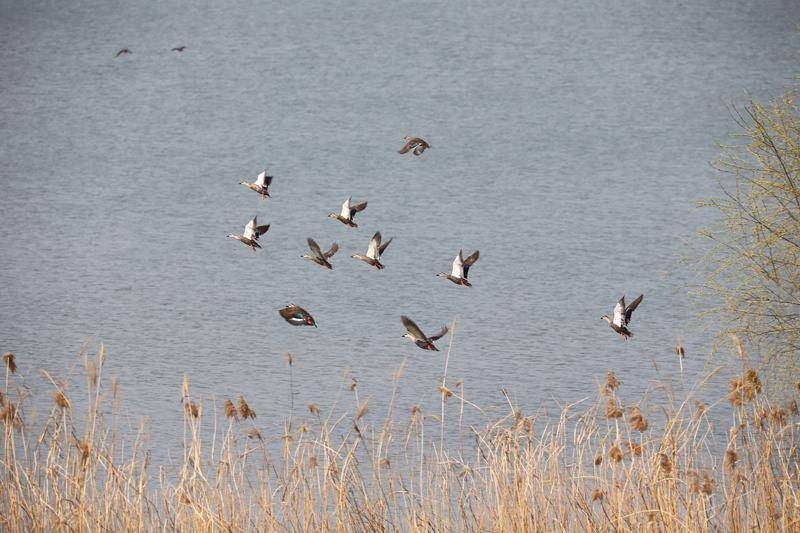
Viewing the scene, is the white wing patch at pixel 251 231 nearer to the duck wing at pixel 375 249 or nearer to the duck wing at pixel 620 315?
the duck wing at pixel 375 249

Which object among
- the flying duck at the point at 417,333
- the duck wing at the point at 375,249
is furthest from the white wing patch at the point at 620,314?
the duck wing at the point at 375,249

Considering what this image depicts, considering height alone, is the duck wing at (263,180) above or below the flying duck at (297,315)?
above

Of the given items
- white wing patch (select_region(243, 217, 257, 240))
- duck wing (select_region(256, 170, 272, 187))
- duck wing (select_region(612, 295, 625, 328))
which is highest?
duck wing (select_region(256, 170, 272, 187))

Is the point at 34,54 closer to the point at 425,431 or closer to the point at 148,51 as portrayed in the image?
the point at 148,51

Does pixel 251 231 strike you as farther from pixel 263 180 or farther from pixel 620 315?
pixel 620 315

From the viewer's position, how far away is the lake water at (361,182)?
8.80 meters

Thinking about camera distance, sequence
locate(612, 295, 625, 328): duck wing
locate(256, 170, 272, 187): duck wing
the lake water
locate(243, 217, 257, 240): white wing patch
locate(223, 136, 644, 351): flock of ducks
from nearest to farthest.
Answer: locate(223, 136, 644, 351): flock of ducks < locate(612, 295, 625, 328): duck wing < locate(243, 217, 257, 240): white wing patch < locate(256, 170, 272, 187): duck wing < the lake water

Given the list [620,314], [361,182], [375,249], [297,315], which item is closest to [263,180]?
[375,249]

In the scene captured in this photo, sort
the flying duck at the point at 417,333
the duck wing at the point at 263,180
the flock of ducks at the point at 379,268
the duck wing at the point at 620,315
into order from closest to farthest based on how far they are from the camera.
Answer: the flying duck at the point at 417,333 < the flock of ducks at the point at 379,268 < the duck wing at the point at 620,315 < the duck wing at the point at 263,180

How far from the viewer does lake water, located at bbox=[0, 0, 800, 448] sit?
8.80 metres

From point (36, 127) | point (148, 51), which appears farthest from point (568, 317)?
point (148, 51)

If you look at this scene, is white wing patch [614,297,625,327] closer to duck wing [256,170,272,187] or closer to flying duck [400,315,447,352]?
flying duck [400,315,447,352]

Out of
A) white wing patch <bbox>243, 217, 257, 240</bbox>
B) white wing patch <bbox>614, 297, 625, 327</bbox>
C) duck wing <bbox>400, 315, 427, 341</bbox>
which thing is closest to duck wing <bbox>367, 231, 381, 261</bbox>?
white wing patch <bbox>243, 217, 257, 240</bbox>

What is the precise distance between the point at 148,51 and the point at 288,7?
2.19 metres
